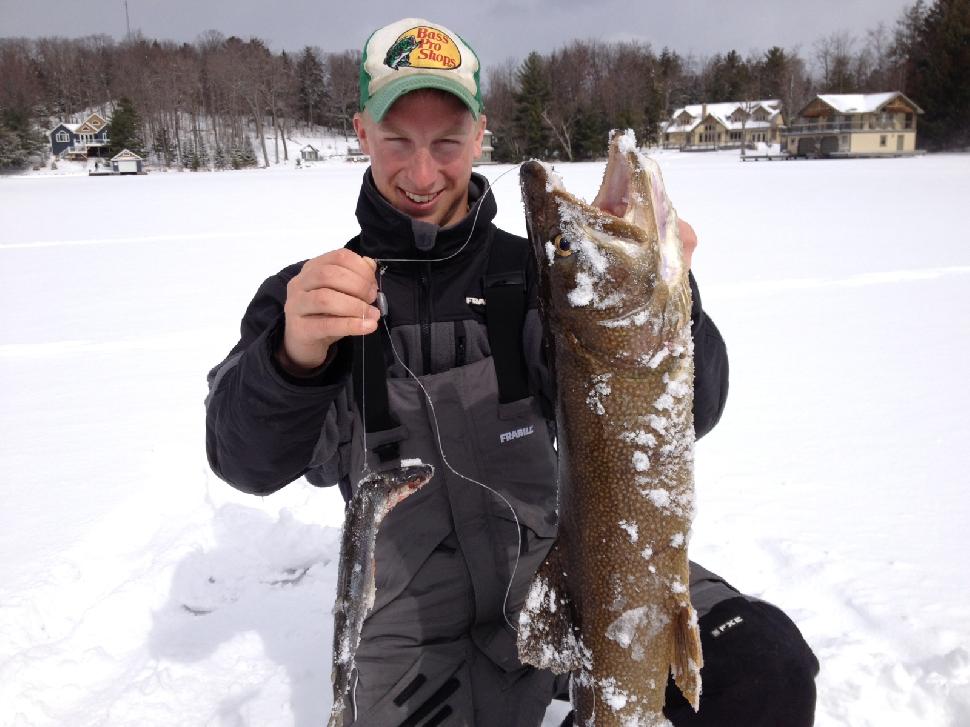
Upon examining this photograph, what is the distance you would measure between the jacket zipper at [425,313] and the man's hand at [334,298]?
2.03ft

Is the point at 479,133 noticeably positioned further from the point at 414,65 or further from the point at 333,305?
the point at 333,305

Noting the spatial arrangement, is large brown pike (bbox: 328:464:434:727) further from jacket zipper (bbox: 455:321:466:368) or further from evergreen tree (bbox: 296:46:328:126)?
evergreen tree (bbox: 296:46:328:126)

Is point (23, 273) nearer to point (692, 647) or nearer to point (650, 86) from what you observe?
point (692, 647)

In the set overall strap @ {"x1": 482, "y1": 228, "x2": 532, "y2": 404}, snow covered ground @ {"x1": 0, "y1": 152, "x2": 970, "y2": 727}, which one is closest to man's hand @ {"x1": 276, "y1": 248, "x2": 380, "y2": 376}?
overall strap @ {"x1": 482, "y1": 228, "x2": 532, "y2": 404}

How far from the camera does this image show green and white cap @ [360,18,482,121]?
2.22 m

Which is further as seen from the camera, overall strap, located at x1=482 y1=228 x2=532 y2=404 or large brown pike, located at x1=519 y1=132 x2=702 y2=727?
overall strap, located at x1=482 y1=228 x2=532 y2=404

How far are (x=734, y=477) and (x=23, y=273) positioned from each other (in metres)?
12.2

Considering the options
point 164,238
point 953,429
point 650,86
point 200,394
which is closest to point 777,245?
point 953,429

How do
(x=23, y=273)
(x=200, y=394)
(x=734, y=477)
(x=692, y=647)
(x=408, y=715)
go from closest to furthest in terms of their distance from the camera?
(x=692, y=647) < (x=408, y=715) < (x=734, y=477) < (x=200, y=394) < (x=23, y=273)

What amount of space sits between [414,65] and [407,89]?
11cm

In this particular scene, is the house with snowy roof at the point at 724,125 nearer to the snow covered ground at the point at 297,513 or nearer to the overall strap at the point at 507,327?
the snow covered ground at the point at 297,513

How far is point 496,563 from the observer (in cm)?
228

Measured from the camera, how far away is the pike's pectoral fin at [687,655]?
1755 millimetres

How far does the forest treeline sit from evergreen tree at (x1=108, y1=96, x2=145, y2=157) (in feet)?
0.39
